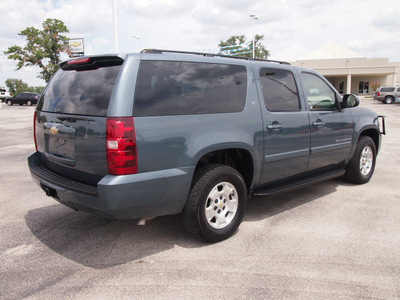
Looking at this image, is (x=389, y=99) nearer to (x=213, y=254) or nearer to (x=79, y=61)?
(x=213, y=254)

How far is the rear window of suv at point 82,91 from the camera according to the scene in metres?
3.05

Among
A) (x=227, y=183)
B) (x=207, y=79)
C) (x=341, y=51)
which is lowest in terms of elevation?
(x=227, y=183)

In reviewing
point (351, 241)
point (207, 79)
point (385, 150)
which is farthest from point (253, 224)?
point (385, 150)

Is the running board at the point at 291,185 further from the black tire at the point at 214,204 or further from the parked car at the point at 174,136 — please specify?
the black tire at the point at 214,204

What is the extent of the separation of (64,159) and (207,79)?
1621 millimetres

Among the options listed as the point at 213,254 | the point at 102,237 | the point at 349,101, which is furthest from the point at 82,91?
the point at 349,101

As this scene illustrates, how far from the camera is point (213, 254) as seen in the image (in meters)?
3.35

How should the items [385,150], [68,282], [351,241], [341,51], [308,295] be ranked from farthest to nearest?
1. [341,51]
2. [385,150]
3. [351,241]
4. [68,282]
5. [308,295]

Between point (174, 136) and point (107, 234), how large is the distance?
4.97 ft

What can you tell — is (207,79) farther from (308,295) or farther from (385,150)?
(385,150)

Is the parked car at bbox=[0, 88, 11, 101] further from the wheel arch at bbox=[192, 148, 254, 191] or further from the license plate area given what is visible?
the wheel arch at bbox=[192, 148, 254, 191]

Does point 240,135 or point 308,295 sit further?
point 240,135

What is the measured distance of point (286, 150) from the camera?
417cm

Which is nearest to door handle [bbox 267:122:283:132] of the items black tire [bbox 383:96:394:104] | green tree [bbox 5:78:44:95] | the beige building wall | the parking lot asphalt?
the parking lot asphalt
